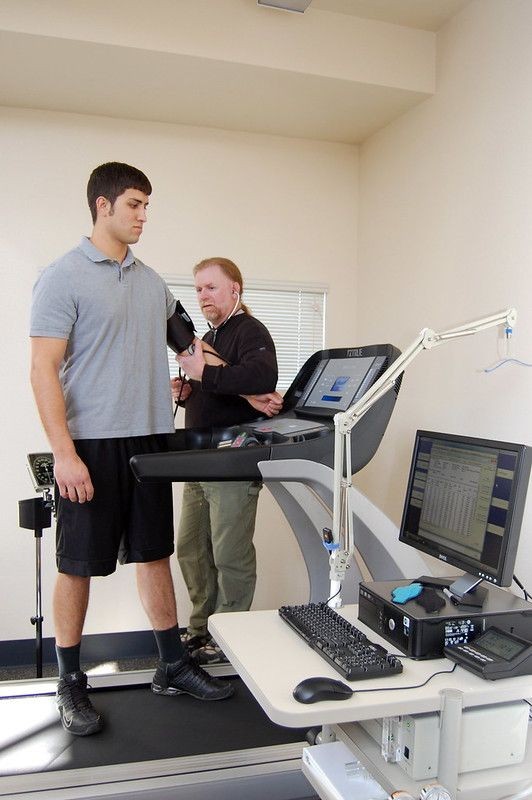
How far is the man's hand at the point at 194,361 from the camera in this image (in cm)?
239

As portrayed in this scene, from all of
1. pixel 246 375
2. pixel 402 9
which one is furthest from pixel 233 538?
pixel 402 9

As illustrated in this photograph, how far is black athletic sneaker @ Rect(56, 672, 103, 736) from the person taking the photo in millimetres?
2168

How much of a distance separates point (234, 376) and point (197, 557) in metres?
1.00

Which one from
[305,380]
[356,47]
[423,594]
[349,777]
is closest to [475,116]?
[356,47]

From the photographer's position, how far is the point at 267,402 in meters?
2.46

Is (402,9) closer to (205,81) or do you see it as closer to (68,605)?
(205,81)

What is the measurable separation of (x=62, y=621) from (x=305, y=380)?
113cm

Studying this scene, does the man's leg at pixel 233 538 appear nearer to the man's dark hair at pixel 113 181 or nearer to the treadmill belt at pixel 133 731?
the treadmill belt at pixel 133 731

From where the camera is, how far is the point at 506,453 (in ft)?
5.04

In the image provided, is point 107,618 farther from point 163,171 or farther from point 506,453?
point 506,453

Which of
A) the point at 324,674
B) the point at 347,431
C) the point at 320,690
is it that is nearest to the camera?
the point at 320,690


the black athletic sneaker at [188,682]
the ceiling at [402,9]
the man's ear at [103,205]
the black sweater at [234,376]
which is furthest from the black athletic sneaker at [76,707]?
the ceiling at [402,9]

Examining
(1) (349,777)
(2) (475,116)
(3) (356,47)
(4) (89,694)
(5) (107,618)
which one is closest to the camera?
(1) (349,777)

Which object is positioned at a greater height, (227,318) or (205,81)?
(205,81)
